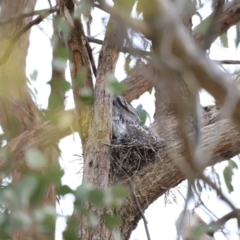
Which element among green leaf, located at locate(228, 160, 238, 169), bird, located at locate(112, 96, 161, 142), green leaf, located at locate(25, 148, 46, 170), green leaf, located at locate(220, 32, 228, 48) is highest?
green leaf, located at locate(220, 32, 228, 48)

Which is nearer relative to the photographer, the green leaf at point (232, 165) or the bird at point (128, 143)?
the bird at point (128, 143)

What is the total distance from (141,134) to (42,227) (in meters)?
1.93

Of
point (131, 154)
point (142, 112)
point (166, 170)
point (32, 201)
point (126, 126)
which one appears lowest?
point (32, 201)

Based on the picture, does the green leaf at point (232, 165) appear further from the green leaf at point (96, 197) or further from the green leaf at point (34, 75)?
the green leaf at point (96, 197)

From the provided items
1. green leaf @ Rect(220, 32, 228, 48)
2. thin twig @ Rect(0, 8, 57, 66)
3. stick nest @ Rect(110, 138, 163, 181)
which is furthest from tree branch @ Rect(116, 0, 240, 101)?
stick nest @ Rect(110, 138, 163, 181)

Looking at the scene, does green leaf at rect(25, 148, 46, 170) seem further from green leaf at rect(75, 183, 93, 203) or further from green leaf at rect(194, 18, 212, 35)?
green leaf at rect(194, 18, 212, 35)

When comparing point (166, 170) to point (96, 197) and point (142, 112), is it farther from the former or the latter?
point (96, 197)

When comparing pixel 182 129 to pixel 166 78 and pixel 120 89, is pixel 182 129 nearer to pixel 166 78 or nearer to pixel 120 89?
pixel 166 78

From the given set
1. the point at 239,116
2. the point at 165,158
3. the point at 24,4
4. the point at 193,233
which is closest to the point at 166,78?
the point at 239,116

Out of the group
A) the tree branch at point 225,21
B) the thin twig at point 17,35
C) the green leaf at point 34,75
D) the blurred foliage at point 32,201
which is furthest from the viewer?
the tree branch at point 225,21

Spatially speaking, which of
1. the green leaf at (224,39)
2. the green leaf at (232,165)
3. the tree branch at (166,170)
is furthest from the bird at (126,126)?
the green leaf at (224,39)

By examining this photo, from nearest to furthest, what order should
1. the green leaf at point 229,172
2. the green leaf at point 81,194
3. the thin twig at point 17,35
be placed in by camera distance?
the green leaf at point 81,194 < the thin twig at point 17,35 < the green leaf at point 229,172

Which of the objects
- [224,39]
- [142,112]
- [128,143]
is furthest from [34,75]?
[224,39]

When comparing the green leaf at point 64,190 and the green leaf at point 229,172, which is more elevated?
the green leaf at point 229,172
